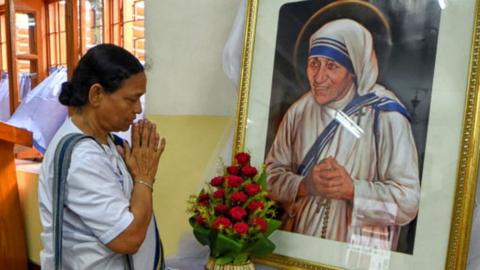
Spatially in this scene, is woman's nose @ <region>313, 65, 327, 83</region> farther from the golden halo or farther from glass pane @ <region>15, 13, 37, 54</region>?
glass pane @ <region>15, 13, 37, 54</region>

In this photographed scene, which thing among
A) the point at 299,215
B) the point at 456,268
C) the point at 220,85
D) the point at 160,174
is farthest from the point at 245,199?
the point at 160,174

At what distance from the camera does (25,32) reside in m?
2.78

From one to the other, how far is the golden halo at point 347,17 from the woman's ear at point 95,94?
1.64 ft

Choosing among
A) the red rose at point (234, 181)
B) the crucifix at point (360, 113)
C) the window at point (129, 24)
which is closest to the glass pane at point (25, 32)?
the window at point (129, 24)

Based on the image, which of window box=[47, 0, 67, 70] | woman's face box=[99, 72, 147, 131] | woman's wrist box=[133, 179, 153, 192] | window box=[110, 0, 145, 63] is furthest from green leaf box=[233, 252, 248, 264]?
window box=[47, 0, 67, 70]

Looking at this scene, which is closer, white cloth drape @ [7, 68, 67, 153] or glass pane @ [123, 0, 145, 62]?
glass pane @ [123, 0, 145, 62]

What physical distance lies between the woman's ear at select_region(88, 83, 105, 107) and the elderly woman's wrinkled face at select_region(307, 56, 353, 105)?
521mm

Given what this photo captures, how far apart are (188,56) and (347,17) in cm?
68

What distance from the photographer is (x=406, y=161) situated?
975mm

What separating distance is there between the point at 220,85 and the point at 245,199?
1.98 feet

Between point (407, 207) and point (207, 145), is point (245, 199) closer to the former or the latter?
point (407, 207)

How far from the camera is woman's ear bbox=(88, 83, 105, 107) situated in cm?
96

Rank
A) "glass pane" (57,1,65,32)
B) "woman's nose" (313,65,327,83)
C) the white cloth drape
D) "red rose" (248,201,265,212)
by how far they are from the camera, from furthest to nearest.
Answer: "glass pane" (57,1,65,32)
the white cloth drape
"woman's nose" (313,65,327,83)
"red rose" (248,201,265,212)

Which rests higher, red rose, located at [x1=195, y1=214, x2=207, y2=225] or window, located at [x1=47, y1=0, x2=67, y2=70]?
window, located at [x1=47, y1=0, x2=67, y2=70]
